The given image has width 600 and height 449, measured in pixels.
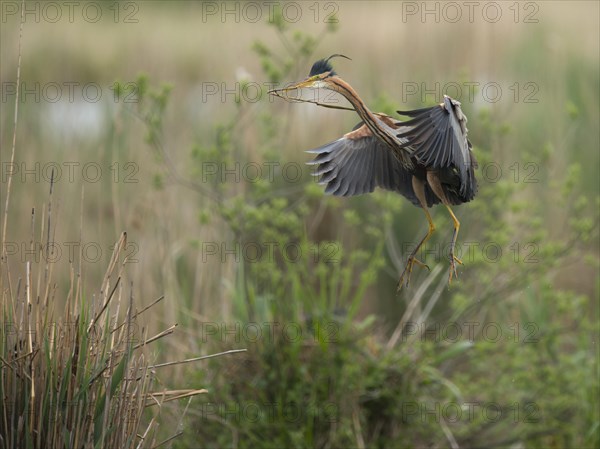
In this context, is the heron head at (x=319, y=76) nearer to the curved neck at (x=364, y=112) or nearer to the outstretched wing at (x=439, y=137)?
the curved neck at (x=364, y=112)

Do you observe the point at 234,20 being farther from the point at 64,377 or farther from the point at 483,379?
the point at 64,377

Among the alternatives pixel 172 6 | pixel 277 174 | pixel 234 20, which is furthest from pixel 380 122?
pixel 172 6

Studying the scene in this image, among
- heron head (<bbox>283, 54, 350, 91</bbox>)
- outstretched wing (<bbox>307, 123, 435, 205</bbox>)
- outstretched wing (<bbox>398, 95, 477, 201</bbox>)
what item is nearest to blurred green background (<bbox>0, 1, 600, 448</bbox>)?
outstretched wing (<bbox>307, 123, 435, 205</bbox>)

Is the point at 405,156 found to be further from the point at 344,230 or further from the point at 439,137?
the point at 344,230

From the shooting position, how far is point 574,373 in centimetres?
596

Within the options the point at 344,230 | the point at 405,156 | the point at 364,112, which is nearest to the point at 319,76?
the point at 364,112

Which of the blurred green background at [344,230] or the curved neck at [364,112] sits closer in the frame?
the curved neck at [364,112]

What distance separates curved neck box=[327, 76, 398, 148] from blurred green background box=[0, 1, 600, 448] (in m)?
1.33

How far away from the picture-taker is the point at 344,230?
23.3 feet

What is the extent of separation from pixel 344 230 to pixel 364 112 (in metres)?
4.00

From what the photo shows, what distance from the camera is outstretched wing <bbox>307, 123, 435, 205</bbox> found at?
11.4 ft

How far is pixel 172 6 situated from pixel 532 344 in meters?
7.38

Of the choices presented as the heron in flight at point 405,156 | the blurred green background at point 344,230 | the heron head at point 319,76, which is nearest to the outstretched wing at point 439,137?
the heron in flight at point 405,156

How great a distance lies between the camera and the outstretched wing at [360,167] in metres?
3.49
